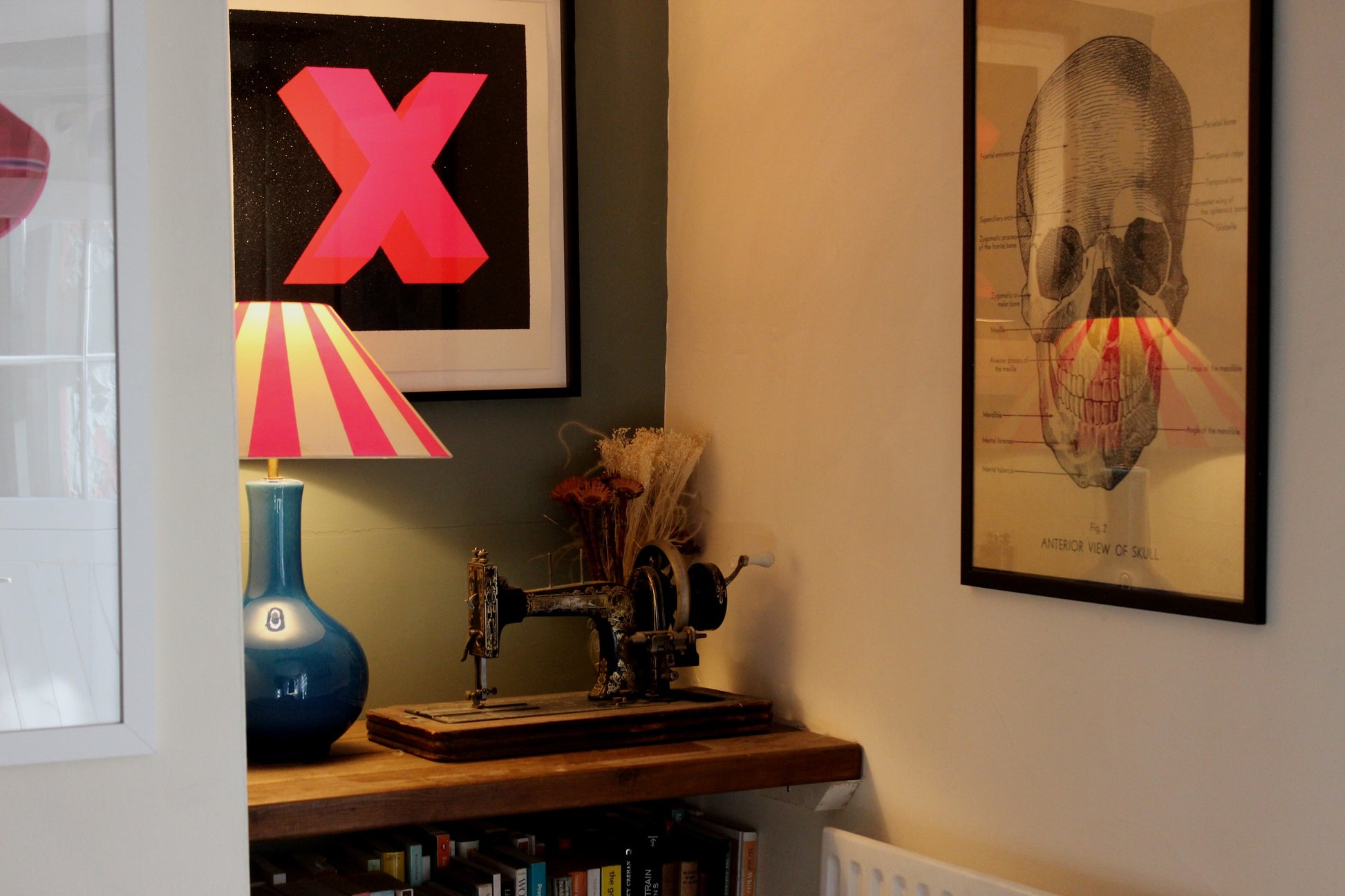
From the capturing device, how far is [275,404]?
5.57 feet

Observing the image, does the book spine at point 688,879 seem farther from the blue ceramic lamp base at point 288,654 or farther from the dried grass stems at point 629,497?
the blue ceramic lamp base at point 288,654

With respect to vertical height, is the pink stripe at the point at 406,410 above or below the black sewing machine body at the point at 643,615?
above

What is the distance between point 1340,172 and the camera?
1271 millimetres

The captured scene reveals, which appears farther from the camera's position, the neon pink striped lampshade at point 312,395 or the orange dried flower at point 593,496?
the orange dried flower at point 593,496

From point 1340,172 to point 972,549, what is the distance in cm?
65

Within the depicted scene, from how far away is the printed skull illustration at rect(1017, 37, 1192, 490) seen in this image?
4.74 ft

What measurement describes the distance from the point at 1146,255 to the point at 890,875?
2.89 feet

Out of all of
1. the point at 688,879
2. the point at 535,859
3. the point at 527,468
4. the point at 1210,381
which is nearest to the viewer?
the point at 1210,381

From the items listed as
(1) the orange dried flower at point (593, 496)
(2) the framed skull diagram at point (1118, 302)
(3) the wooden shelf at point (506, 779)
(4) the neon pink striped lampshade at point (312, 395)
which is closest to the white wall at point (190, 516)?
(3) the wooden shelf at point (506, 779)

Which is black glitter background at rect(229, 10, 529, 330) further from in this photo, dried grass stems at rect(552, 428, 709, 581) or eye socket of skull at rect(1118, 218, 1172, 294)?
eye socket of skull at rect(1118, 218, 1172, 294)

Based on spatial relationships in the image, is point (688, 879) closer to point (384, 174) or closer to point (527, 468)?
point (527, 468)

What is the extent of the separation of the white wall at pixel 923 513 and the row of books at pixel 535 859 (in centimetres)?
10

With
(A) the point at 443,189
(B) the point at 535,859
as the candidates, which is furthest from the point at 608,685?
(A) the point at 443,189

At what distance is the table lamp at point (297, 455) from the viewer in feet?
5.57
